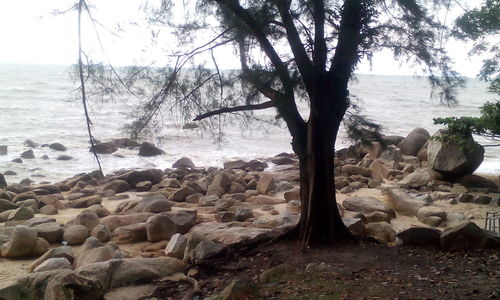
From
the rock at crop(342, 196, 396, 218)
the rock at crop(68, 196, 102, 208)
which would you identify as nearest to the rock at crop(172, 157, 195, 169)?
the rock at crop(68, 196, 102, 208)

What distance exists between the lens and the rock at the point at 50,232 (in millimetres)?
7646

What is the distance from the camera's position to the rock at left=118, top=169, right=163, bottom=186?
13727 millimetres

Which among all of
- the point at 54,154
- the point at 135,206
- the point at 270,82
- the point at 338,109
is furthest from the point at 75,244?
the point at 54,154

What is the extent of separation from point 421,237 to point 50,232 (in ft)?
18.2

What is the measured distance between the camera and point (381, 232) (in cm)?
730

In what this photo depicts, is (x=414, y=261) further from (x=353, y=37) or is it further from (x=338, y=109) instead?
(x=353, y=37)

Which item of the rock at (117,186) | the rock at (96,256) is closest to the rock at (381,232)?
the rock at (96,256)

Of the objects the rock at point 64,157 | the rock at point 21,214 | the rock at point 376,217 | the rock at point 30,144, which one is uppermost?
the rock at point 376,217

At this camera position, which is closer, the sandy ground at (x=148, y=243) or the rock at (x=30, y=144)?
the sandy ground at (x=148, y=243)

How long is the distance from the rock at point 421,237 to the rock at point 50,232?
5.25 m

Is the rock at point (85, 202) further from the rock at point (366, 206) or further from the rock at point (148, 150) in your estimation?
the rock at point (148, 150)

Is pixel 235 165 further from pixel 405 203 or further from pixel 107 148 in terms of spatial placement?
pixel 405 203

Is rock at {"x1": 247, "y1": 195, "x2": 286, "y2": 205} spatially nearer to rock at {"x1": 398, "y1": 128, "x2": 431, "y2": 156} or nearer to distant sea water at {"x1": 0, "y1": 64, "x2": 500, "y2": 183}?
distant sea water at {"x1": 0, "y1": 64, "x2": 500, "y2": 183}

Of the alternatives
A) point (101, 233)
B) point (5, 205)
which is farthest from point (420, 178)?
point (5, 205)
